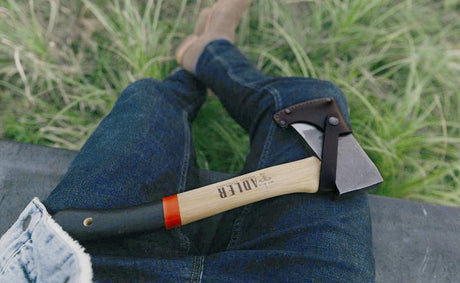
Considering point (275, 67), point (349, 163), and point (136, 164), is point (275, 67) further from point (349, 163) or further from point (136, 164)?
point (136, 164)

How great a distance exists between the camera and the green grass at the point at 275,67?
1.24 metres

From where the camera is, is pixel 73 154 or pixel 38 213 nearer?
pixel 38 213

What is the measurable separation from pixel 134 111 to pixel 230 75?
1.22ft

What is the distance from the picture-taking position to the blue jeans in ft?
2.15

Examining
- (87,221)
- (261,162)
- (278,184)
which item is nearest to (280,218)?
(278,184)

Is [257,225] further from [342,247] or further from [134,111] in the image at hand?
[134,111]

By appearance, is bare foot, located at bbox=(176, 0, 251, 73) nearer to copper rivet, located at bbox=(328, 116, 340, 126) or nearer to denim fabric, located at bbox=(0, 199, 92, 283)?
copper rivet, located at bbox=(328, 116, 340, 126)

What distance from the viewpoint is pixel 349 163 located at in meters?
0.83

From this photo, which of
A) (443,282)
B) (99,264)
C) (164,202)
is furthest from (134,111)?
(443,282)

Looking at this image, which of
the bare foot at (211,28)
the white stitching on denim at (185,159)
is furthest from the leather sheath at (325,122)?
the bare foot at (211,28)

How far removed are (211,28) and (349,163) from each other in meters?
0.81

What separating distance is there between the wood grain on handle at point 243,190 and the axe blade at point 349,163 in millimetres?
56

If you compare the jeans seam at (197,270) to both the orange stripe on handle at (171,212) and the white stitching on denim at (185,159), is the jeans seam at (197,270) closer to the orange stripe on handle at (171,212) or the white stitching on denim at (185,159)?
the orange stripe on handle at (171,212)

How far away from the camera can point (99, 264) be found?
60 centimetres
